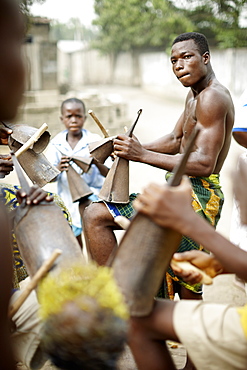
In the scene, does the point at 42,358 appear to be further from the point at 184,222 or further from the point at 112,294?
the point at 184,222

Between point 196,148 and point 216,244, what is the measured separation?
133cm

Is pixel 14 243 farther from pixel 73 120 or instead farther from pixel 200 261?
pixel 73 120

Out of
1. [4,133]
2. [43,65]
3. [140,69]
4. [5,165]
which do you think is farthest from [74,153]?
[140,69]

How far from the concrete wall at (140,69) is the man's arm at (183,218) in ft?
56.5

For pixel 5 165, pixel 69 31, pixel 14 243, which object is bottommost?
pixel 14 243

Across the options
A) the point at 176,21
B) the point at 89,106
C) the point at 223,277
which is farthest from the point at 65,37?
the point at 223,277

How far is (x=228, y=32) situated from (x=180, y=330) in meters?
19.1

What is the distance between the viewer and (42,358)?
2.21 m

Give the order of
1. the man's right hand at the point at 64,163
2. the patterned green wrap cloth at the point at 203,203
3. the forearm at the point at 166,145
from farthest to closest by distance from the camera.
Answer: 1. the man's right hand at the point at 64,163
2. the forearm at the point at 166,145
3. the patterned green wrap cloth at the point at 203,203

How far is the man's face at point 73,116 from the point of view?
4.77m

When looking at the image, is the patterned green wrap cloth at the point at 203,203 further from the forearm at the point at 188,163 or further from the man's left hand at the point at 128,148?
the man's left hand at the point at 128,148

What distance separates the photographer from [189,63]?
327cm

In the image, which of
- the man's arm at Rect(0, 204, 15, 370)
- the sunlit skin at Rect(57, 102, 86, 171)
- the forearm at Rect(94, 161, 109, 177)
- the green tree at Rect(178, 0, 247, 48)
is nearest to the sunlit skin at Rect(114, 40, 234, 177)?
the forearm at Rect(94, 161, 109, 177)

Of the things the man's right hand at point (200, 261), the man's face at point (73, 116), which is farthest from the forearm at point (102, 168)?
the man's right hand at point (200, 261)
